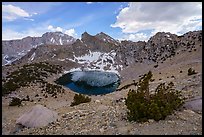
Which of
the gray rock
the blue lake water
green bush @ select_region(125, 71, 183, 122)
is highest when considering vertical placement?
green bush @ select_region(125, 71, 183, 122)

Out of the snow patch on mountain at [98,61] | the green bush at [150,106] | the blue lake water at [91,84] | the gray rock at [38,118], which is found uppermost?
the snow patch on mountain at [98,61]

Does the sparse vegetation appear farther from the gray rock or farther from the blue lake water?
the gray rock

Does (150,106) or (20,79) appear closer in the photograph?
(150,106)

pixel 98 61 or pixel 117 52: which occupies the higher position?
pixel 117 52

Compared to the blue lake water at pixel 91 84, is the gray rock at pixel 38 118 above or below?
above

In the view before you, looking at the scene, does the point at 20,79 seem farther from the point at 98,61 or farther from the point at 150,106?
the point at 98,61

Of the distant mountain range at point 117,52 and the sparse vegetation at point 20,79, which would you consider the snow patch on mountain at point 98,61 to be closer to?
the distant mountain range at point 117,52

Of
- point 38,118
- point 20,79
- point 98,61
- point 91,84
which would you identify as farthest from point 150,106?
point 98,61

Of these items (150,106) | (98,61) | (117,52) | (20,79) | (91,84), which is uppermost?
(117,52)

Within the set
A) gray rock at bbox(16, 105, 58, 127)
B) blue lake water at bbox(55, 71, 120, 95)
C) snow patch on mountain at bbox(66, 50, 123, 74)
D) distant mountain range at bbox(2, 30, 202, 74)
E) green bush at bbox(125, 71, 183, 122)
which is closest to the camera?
green bush at bbox(125, 71, 183, 122)

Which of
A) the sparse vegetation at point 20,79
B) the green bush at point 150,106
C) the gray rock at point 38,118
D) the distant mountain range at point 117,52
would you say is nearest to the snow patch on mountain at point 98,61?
the distant mountain range at point 117,52

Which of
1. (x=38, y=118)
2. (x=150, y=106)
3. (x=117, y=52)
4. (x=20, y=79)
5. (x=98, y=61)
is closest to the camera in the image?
(x=150, y=106)

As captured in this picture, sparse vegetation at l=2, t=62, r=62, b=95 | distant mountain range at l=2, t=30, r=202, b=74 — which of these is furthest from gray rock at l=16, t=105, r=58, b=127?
distant mountain range at l=2, t=30, r=202, b=74

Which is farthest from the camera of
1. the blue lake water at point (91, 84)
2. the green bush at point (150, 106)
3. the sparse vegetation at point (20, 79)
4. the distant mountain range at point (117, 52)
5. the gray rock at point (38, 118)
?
the distant mountain range at point (117, 52)
